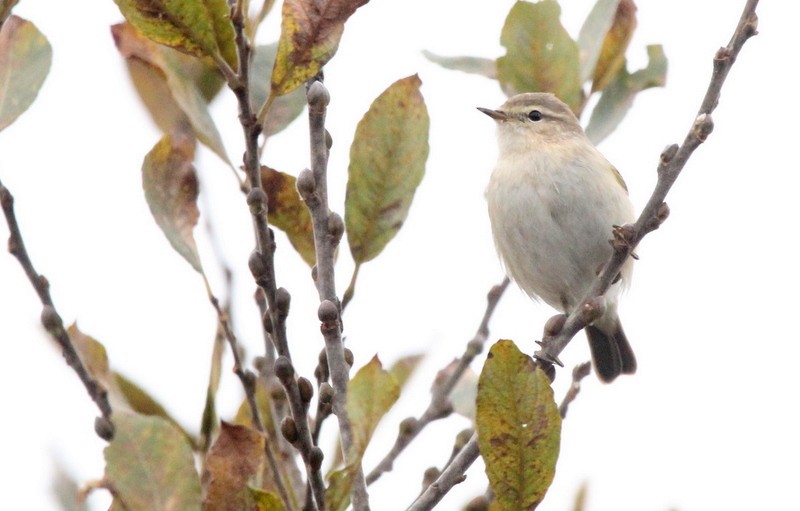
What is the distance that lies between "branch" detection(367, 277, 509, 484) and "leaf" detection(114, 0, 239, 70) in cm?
103

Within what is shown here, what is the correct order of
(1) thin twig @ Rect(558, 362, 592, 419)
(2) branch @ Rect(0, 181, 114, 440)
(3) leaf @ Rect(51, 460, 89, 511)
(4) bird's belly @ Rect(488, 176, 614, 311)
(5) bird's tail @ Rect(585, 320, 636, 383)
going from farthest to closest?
(5) bird's tail @ Rect(585, 320, 636, 383) → (4) bird's belly @ Rect(488, 176, 614, 311) → (1) thin twig @ Rect(558, 362, 592, 419) → (3) leaf @ Rect(51, 460, 89, 511) → (2) branch @ Rect(0, 181, 114, 440)

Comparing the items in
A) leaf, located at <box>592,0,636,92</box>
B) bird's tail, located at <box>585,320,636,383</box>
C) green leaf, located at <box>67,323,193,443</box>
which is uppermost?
bird's tail, located at <box>585,320,636,383</box>

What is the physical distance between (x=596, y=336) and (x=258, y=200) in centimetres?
414

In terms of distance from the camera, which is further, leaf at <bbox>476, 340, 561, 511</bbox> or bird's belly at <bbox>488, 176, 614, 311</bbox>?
bird's belly at <bbox>488, 176, 614, 311</bbox>

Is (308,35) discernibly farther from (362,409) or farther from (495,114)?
(495,114)

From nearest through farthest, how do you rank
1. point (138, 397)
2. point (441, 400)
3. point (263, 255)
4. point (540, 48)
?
point (263, 255) → point (138, 397) → point (441, 400) → point (540, 48)

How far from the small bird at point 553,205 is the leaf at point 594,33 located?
1.19 meters

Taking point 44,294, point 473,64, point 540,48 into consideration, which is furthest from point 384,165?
point 473,64

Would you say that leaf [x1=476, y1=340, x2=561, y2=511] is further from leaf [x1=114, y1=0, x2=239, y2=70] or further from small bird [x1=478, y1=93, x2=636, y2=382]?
small bird [x1=478, y1=93, x2=636, y2=382]

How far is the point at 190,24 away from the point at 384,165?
1.87 feet

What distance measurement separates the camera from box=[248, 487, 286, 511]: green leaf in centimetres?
158

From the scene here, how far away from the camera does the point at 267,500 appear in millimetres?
1597

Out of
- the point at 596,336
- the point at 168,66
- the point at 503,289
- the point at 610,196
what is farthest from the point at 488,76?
the point at 596,336

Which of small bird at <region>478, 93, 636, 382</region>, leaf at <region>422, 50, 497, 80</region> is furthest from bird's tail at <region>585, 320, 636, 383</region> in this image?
leaf at <region>422, 50, 497, 80</region>
